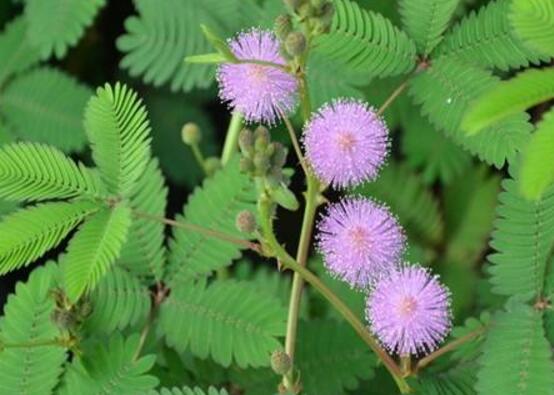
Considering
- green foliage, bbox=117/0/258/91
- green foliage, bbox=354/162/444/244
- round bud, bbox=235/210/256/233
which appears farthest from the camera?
green foliage, bbox=354/162/444/244

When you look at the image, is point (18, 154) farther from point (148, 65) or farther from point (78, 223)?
point (148, 65)

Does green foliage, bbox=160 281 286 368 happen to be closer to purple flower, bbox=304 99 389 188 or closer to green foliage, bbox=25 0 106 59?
purple flower, bbox=304 99 389 188

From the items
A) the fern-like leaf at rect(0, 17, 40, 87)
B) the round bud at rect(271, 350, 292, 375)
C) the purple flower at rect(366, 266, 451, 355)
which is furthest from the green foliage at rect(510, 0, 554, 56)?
the fern-like leaf at rect(0, 17, 40, 87)

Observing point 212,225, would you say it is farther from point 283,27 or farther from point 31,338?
point 283,27

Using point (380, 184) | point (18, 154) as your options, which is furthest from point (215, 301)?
point (380, 184)

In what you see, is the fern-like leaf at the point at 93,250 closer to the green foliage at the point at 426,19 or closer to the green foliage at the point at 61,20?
the green foliage at the point at 426,19

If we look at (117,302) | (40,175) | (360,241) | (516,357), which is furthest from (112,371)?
(516,357)
